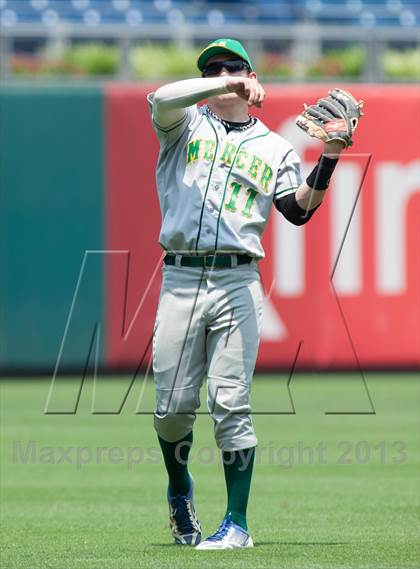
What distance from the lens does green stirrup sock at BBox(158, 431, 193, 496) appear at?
5559mm

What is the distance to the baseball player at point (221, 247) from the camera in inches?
209

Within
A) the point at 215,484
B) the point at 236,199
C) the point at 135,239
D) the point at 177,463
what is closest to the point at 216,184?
the point at 236,199

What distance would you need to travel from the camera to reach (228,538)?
207 inches

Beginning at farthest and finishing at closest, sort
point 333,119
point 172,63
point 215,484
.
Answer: point 172,63 < point 215,484 < point 333,119

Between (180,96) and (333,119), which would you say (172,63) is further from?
(180,96)

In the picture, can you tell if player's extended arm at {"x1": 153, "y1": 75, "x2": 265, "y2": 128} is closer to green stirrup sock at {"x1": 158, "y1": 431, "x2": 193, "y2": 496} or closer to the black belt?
the black belt

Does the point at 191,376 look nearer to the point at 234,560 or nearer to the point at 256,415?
the point at 234,560

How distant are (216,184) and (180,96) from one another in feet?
1.45

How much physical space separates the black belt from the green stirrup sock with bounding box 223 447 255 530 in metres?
0.80

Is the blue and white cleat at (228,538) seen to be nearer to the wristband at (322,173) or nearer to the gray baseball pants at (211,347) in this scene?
the gray baseball pants at (211,347)

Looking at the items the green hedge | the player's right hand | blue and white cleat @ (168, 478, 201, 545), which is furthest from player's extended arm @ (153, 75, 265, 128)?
the green hedge

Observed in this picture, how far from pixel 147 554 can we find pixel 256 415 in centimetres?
554

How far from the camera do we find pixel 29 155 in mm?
13031

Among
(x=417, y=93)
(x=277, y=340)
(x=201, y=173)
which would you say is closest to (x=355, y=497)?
(x=201, y=173)
